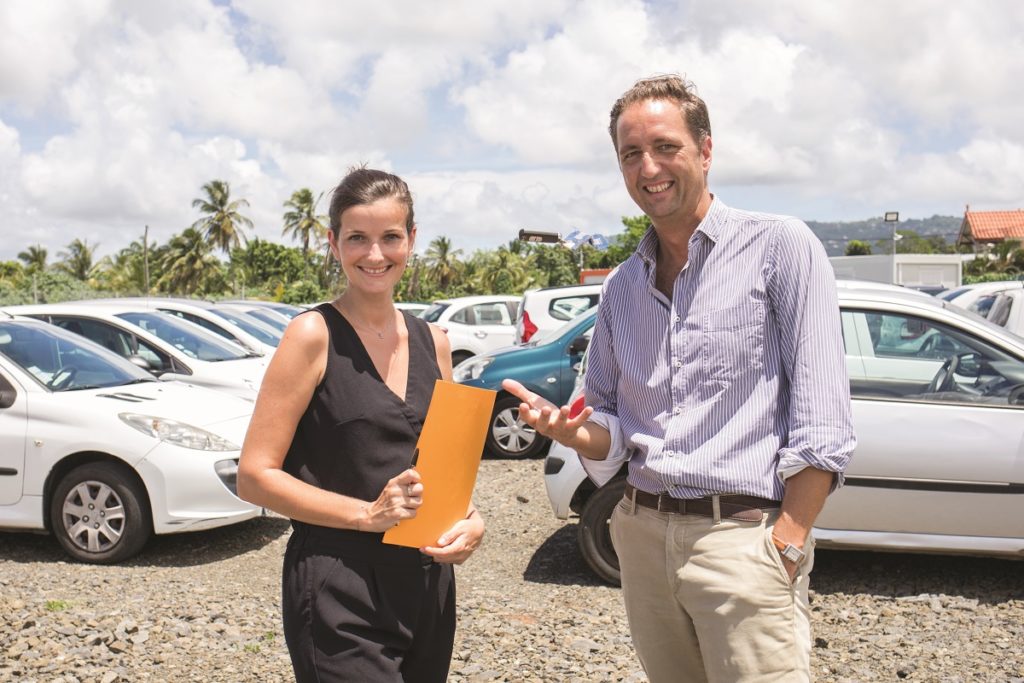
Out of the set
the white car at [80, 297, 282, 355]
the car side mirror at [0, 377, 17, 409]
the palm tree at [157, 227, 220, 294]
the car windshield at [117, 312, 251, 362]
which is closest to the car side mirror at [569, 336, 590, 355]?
the car windshield at [117, 312, 251, 362]

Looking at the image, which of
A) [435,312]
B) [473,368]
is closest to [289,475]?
[473,368]

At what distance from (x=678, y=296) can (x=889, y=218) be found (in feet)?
83.0

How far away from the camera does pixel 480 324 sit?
57.1 feet

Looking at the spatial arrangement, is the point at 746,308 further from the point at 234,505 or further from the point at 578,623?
the point at 234,505

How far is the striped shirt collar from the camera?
239 cm

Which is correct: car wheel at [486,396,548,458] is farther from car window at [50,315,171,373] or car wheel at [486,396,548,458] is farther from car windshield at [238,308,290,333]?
car windshield at [238,308,290,333]

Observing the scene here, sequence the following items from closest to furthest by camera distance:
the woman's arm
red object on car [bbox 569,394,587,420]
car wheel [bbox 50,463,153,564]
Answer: the woman's arm → red object on car [bbox 569,394,587,420] → car wheel [bbox 50,463,153,564]

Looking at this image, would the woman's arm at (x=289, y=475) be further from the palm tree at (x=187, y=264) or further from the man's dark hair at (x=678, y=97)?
the palm tree at (x=187, y=264)

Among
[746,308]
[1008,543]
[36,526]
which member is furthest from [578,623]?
[36,526]

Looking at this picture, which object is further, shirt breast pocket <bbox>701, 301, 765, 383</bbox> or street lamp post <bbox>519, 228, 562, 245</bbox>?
street lamp post <bbox>519, 228, 562, 245</bbox>

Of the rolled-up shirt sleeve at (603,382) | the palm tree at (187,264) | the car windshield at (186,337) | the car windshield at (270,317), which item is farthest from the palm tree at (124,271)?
the rolled-up shirt sleeve at (603,382)

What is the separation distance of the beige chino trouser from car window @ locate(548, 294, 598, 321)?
31.2ft

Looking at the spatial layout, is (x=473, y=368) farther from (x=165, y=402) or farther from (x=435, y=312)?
(x=435, y=312)

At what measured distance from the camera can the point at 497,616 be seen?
16.7ft
